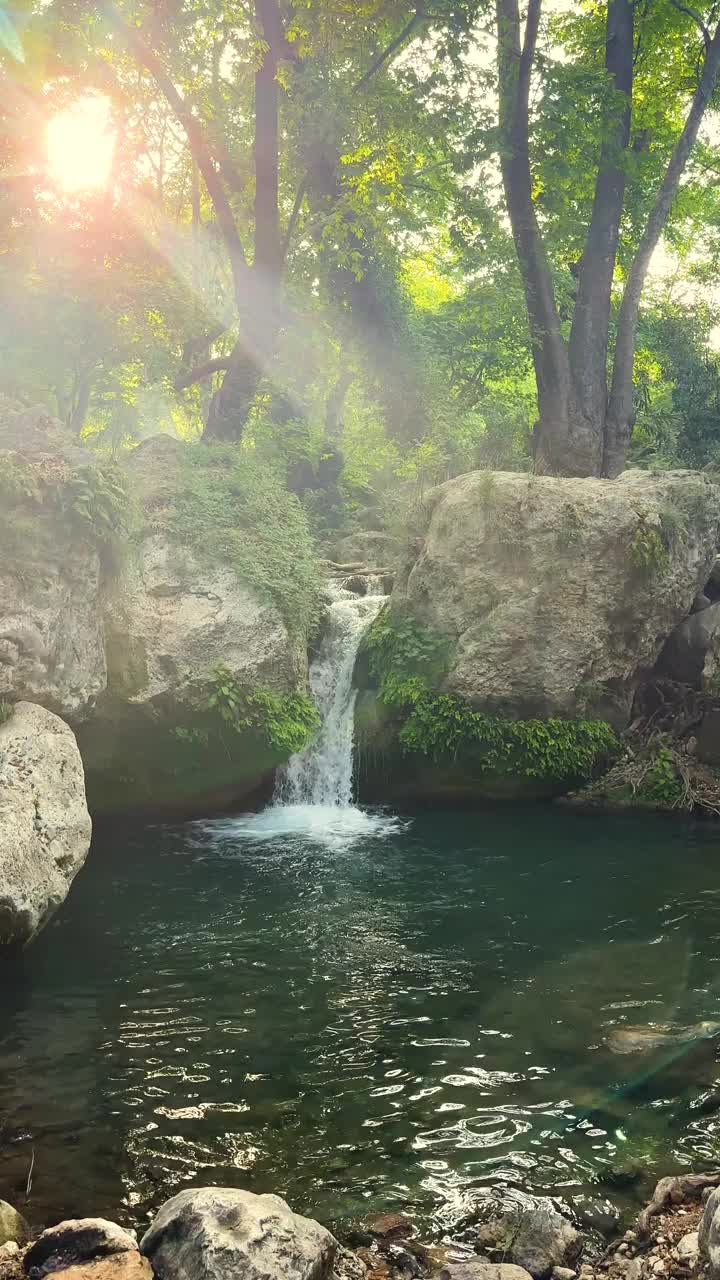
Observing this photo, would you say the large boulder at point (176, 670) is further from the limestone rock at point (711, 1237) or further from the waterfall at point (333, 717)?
the limestone rock at point (711, 1237)

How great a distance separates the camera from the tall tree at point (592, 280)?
1864 cm

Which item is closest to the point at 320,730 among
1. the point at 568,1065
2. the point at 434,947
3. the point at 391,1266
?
the point at 434,947

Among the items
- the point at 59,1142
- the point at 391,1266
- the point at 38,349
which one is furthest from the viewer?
the point at 38,349

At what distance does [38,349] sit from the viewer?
1037 inches

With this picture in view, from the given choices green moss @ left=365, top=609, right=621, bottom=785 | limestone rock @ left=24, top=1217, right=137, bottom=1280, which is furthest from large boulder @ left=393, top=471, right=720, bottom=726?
limestone rock @ left=24, top=1217, right=137, bottom=1280

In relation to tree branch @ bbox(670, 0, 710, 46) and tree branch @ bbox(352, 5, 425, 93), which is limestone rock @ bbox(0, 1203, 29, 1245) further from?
tree branch @ bbox(670, 0, 710, 46)

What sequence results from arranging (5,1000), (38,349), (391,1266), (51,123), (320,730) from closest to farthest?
1. (391,1266)
2. (5,1000)
3. (320,730)
4. (51,123)
5. (38,349)

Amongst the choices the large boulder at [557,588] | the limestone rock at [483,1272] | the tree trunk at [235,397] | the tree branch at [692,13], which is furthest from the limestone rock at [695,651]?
the tree branch at [692,13]

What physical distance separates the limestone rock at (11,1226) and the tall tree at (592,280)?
54.7 ft

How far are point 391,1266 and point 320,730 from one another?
36.3 feet

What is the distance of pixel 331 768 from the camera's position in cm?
1505

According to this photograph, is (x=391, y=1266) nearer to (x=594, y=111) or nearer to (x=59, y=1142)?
(x=59, y=1142)

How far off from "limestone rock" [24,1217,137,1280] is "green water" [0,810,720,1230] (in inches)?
20.6

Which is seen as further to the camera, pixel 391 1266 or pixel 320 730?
pixel 320 730
